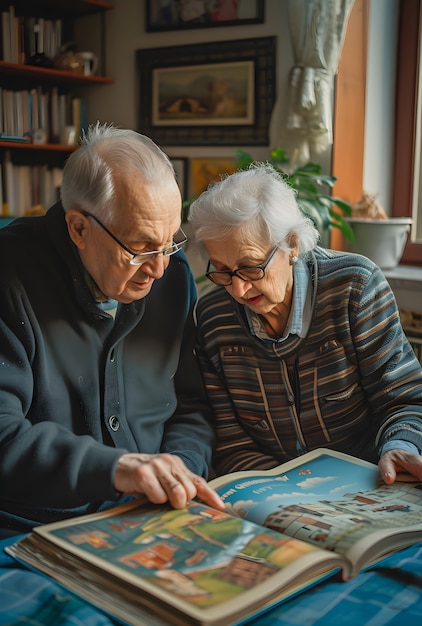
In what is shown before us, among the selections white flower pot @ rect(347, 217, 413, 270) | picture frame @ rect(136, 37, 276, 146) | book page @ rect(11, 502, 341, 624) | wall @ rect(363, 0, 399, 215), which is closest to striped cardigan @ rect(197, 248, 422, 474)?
book page @ rect(11, 502, 341, 624)

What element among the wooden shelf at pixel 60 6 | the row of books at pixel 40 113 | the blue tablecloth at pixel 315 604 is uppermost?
the wooden shelf at pixel 60 6

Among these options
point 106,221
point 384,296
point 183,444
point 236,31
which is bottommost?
point 183,444

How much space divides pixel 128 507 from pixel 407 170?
8.67 feet

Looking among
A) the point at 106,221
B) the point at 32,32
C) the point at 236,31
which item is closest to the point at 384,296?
the point at 106,221

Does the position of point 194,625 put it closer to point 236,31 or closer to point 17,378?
point 17,378

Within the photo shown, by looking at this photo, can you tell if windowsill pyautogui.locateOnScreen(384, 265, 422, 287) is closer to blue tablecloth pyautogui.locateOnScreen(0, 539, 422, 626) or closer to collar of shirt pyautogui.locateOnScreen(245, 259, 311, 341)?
collar of shirt pyautogui.locateOnScreen(245, 259, 311, 341)

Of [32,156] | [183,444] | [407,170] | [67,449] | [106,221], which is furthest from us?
[32,156]

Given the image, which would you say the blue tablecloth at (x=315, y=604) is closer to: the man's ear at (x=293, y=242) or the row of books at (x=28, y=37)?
the man's ear at (x=293, y=242)

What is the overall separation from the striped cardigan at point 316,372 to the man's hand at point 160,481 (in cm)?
42

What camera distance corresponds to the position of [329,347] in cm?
155

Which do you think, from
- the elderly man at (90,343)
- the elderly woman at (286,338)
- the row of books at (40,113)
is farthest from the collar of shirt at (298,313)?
the row of books at (40,113)

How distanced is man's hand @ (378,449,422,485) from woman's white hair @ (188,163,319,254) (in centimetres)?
48

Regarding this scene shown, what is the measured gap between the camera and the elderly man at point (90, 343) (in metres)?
1.17

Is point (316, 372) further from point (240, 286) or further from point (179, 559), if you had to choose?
point (179, 559)
